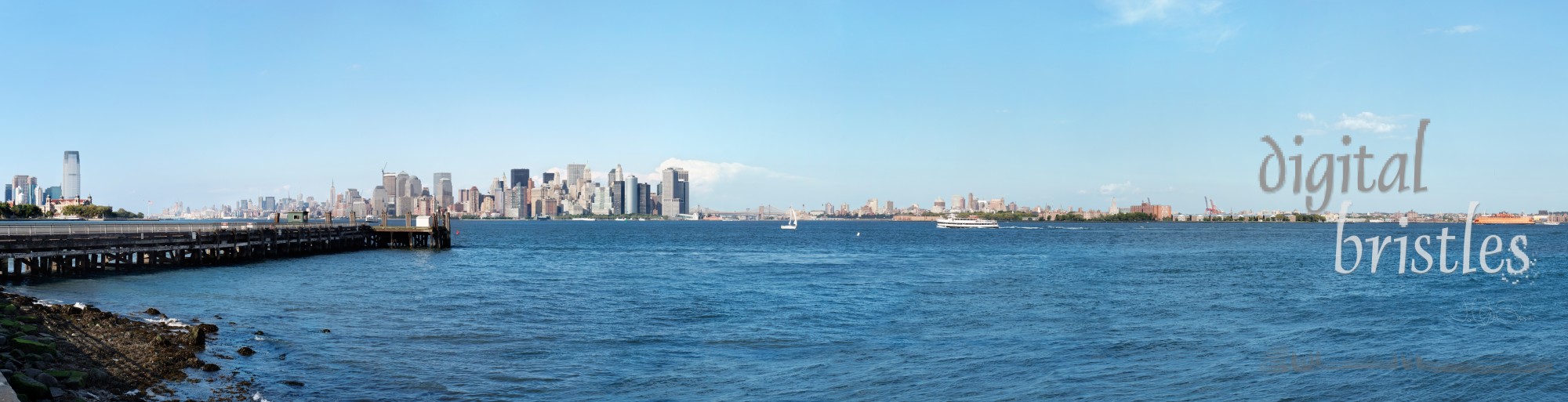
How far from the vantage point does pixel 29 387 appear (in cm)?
1386

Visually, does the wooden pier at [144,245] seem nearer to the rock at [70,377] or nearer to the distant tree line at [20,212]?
the rock at [70,377]

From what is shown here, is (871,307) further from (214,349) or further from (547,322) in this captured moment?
(214,349)

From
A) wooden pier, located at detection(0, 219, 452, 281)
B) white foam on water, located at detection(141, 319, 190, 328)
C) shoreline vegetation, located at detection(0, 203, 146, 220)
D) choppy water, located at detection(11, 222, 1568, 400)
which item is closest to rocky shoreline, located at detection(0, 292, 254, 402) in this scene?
white foam on water, located at detection(141, 319, 190, 328)

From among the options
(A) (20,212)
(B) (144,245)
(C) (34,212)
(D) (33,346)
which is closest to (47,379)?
(D) (33,346)

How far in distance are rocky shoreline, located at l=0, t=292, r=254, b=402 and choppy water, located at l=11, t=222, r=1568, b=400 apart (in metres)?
0.92

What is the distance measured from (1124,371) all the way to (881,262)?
153ft

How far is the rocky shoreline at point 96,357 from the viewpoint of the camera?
1541 cm

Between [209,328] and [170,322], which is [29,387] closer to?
[209,328]

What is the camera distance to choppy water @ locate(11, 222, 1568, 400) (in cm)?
1978

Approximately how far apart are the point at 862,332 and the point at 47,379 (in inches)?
736

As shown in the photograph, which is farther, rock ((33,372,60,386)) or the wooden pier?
the wooden pier

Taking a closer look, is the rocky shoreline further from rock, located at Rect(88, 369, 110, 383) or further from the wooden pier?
the wooden pier

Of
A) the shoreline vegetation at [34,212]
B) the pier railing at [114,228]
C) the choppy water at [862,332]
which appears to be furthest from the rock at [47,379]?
the shoreline vegetation at [34,212]

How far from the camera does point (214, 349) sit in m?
22.0
